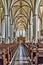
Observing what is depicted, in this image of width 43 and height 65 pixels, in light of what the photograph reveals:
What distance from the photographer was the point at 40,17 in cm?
3975

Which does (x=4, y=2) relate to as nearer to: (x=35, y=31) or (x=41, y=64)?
(x=35, y=31)

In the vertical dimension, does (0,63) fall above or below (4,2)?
below

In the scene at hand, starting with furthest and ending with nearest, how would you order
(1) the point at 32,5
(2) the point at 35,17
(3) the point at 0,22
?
1. (3) the point at 0,22
2. (1) the point at 32,5
3. (2) the point at 35,17

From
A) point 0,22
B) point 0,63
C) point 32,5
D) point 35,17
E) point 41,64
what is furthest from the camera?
point 0,22

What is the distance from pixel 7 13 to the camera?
88.5 feet

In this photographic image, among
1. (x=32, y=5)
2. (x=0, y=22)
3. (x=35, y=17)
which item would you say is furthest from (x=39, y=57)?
(x=0, y=22)

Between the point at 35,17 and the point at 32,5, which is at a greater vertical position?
the point at 32,5

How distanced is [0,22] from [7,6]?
11431mm

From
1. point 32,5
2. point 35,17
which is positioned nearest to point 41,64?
point 35,17

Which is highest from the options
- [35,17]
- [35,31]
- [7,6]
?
[7,6]

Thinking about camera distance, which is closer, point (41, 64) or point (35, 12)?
point (41, 64)

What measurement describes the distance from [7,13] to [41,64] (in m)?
21.2

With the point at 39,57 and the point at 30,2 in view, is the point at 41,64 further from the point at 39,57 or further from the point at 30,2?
the point at 30,2

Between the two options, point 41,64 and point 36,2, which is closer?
point 41,64
